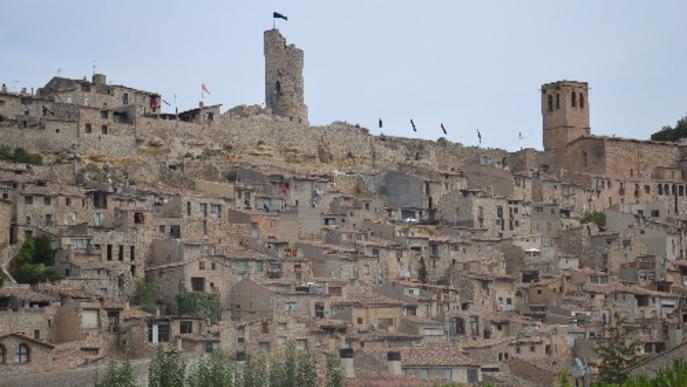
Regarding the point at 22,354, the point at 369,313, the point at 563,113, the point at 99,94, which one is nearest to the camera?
the point at 22,354

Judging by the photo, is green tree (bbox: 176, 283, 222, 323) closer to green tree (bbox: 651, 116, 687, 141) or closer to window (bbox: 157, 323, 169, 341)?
window (bbox: 157, 323, 169, 341)

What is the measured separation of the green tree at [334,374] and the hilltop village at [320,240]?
107 inches

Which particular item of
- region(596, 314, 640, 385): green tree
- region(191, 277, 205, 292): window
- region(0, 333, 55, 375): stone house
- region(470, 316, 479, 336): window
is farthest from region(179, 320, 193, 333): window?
region(596, 314, 640, 385): green tree

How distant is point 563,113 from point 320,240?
98.0ft

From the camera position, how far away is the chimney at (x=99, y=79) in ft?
248

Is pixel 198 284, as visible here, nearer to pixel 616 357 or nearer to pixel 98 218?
pixel 98 218

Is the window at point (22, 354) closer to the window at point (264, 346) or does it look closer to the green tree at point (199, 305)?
the window at point (264, 346)

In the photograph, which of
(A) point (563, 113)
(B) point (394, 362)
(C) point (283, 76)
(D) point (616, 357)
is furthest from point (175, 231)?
(A) point (563, 113)

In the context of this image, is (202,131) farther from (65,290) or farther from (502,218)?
(65,290)

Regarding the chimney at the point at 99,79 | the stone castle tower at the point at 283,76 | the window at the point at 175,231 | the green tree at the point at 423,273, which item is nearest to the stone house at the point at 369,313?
the window at the point at 175,231

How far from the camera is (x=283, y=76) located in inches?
3258

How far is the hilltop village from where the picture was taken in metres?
48.1

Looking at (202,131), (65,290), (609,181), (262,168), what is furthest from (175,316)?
(609,181)

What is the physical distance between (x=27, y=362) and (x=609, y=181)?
42.6m
